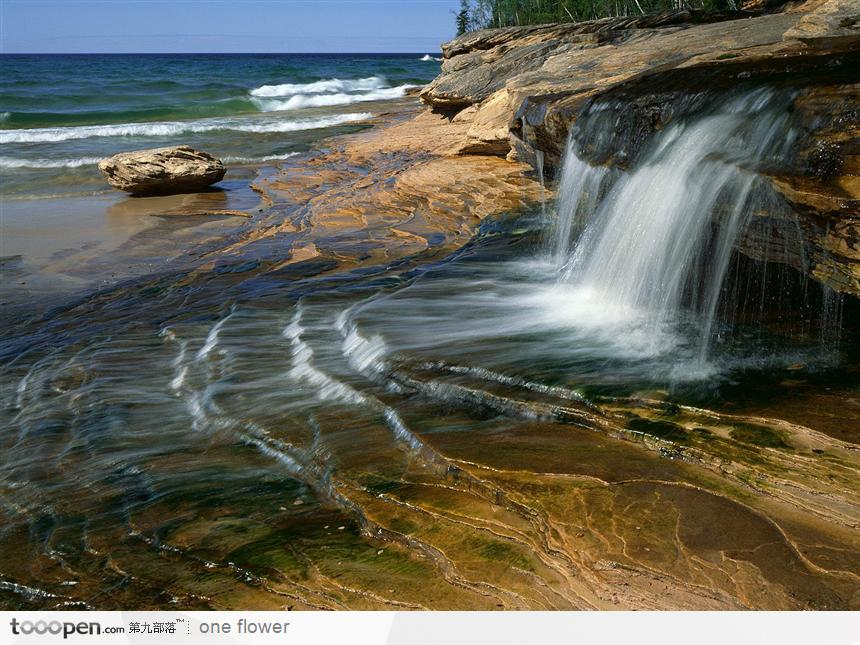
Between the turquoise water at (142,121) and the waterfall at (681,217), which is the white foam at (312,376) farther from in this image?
the turquoise water at (142,121)

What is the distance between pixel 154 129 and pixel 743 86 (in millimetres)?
21175

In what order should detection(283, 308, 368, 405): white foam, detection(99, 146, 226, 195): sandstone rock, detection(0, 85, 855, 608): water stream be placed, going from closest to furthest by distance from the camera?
1. detection(0, 85, 855, 608): water stream
2. detection(283, 308, 368, 405): white foam
3. detection(99, 146, 226, 195): sandstone rock

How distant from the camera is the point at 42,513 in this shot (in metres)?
3.58

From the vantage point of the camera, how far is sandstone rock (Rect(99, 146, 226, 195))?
506 inches

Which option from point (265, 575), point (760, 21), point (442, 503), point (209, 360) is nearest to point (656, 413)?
point (442, 503)

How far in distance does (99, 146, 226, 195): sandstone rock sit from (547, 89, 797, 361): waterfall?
26.8 ft

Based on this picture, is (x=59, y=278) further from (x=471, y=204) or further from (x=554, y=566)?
(x=554, y=566)

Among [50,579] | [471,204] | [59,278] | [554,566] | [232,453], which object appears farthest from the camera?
[471,204]

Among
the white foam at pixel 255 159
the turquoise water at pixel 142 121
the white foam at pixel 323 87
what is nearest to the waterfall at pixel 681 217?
the turquoise water at pixel 142 121

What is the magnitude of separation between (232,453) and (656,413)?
6.87ft

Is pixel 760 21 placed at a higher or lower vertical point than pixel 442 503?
higher

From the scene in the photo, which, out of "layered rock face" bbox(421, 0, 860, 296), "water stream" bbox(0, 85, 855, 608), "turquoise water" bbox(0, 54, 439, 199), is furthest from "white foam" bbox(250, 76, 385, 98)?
"water stream" bbox(0, 85, 855, 608)

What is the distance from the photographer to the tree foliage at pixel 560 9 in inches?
1380

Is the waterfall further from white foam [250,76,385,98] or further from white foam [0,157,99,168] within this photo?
white foam [250,76,385,98]
